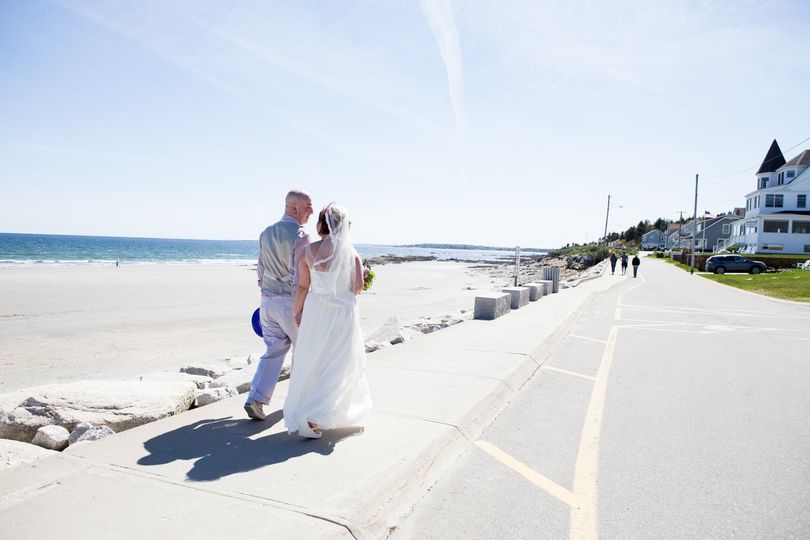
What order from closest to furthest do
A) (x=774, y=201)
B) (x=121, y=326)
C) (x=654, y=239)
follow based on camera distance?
(x=121, y=326) < (x=774, y=201) < (x=654, y=239)

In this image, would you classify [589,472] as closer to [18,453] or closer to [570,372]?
[570,372]

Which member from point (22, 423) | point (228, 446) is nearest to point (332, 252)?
point (228, 446)

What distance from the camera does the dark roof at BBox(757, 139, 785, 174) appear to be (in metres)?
61.0

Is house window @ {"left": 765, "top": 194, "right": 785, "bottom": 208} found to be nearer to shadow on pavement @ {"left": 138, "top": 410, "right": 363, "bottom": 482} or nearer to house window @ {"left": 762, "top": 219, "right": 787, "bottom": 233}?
house window @ {"left": 762, "top": 219, "right": 787, "bottom": 233}

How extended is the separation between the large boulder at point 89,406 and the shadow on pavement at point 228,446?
559 millimetres

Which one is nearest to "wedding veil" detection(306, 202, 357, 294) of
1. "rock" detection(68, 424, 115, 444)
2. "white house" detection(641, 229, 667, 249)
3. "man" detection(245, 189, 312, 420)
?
"man" detection(245, 189, 312, 420)

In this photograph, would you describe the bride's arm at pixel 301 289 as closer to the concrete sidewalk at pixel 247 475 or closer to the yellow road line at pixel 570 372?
the concrete sidewalk at pixel 247 475

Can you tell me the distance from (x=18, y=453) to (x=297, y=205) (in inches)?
117

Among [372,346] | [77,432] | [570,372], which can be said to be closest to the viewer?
[77,432]

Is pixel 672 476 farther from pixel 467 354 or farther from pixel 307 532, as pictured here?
pixel 467 354

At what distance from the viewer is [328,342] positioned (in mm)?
4637

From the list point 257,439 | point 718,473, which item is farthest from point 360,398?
Result: point 718,473

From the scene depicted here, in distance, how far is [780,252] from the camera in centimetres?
5538

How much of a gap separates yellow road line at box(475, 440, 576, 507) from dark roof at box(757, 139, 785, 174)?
71348mm
